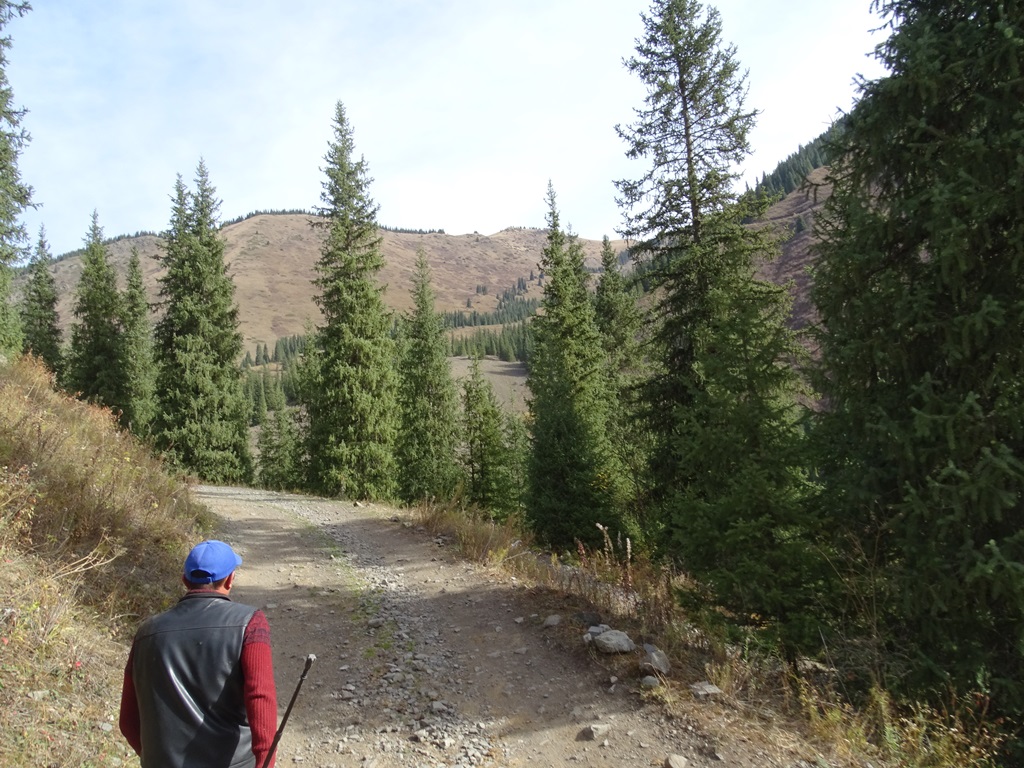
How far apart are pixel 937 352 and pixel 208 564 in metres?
6.42

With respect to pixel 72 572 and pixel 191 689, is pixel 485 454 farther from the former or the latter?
pixel 191 689

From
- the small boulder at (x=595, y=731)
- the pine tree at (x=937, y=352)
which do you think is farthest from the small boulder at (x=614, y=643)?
the pine tree at (x=937, y=352)

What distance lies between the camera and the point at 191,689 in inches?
115

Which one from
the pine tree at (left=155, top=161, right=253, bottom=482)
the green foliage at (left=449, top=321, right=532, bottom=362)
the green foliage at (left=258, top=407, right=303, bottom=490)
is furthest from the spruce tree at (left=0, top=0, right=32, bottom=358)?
the green foliage at (left=449, top=321, right=532, bottom=362)

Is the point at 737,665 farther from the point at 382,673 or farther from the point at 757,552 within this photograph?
the point at 382,673

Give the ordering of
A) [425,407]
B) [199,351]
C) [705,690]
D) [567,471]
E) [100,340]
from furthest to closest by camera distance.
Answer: [100,340] → [425,407] → [199,351] → [567,471] → [705,690]

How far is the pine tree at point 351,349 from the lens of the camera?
873 inches

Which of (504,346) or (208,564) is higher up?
(504,346)

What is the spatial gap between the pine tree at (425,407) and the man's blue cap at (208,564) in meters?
26.8

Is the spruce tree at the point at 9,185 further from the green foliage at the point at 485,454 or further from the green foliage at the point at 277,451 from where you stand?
the green foliage at the point at 277,451

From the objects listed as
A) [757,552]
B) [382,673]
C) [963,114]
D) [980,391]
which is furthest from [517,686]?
[963,114]

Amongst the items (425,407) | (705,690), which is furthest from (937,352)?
(425,407)

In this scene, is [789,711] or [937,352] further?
[937,352]

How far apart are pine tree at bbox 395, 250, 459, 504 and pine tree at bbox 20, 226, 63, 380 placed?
24.2 m
